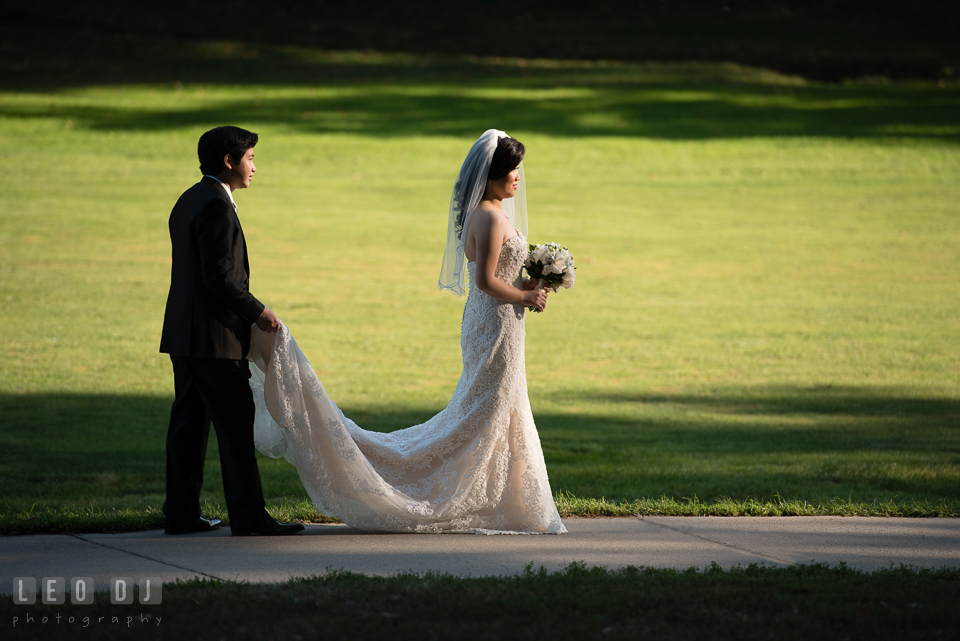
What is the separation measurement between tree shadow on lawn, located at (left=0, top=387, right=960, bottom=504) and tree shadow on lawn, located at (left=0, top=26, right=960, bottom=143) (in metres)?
21.4

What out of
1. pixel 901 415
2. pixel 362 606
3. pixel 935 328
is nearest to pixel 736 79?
pixel 935 328

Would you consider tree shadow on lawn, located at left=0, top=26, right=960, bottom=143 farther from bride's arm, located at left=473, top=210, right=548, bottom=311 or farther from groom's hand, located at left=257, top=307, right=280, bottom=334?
groom's hand, located at left=257, top=307, right=280, bottom=334

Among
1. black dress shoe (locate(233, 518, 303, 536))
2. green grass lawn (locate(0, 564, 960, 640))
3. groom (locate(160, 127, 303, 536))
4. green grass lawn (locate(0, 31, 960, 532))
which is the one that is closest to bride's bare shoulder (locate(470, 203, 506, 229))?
groom (locate(160, 127, 303, 536))

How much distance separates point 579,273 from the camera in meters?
18.4

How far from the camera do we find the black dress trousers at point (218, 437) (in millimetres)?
5641

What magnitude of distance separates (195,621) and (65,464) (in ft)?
15.3

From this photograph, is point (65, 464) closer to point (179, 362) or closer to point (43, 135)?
point (179, 362)

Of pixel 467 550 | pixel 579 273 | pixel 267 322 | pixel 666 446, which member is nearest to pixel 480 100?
pixel 579 273

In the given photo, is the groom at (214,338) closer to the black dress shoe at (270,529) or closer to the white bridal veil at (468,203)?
the black dress shoe at (270,529)

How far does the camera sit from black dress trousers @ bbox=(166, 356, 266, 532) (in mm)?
5641

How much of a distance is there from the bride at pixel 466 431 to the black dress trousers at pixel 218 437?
22 cm

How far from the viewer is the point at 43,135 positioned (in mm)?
29359

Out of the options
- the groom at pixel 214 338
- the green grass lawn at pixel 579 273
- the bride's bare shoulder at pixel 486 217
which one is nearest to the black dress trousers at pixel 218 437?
the groom at pixel 214 338

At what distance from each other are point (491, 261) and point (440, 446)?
1113 mm
